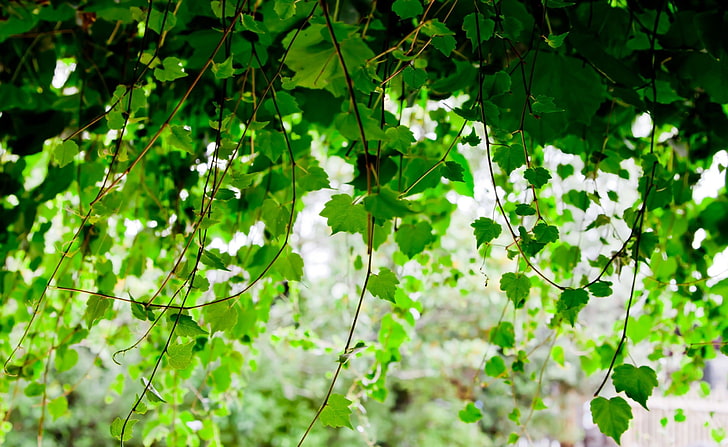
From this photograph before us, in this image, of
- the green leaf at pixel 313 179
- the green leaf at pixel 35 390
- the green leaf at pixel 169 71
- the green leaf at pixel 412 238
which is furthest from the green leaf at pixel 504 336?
the green leaf at pixel 35 390

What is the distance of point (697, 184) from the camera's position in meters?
0.85

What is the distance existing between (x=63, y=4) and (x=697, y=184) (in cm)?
91

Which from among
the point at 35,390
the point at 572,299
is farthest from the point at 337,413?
the point at 35,390

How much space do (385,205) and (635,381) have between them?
0.85 ft

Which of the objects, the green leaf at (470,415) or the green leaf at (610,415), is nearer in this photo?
the green leaf at (610,415)

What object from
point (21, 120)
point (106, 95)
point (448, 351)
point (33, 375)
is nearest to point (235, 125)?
point (106, 95)

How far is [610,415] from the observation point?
0.49 metres

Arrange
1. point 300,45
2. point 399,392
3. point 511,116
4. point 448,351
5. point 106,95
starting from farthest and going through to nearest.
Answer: point 399,392 → point 448,351 → point 106,95 → point 511,116 → point 300,45

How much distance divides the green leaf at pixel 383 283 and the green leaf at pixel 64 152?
266 mm

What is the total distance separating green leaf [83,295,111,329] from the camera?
1.59ft

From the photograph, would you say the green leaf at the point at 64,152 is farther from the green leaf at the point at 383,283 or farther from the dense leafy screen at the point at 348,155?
the green leaf at the point at 383,283

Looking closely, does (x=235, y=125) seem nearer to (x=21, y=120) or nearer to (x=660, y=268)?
(x=21, y=120)

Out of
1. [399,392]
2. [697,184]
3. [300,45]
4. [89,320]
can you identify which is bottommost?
[89,320]

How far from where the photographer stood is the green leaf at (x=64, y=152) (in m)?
0.48
